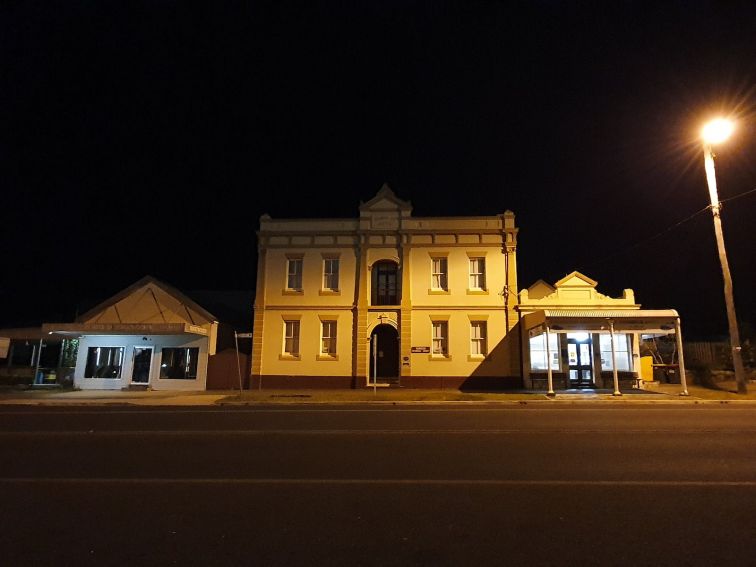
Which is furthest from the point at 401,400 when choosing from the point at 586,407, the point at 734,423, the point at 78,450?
the point at 78,450

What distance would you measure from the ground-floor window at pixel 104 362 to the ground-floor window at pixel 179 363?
2348 mm

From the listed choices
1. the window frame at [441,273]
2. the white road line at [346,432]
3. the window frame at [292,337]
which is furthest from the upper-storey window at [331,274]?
the white road line at [346,432]

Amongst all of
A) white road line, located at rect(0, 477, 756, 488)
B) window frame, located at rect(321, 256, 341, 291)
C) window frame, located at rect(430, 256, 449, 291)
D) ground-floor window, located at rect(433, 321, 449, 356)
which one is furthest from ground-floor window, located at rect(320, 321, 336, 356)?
white road line, located at rect(0, 477, 756, 488)

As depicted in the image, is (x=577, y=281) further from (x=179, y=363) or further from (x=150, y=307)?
(x=150, y=307)

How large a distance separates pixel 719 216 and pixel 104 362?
28.7 meters

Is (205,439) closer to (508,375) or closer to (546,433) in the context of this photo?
(546,433)

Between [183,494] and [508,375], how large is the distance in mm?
19881

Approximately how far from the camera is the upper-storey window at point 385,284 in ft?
82.2

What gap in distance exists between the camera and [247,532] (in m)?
4.57

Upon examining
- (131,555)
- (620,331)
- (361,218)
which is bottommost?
(131,555)

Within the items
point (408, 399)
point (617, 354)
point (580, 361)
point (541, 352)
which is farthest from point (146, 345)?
point (617, 354)

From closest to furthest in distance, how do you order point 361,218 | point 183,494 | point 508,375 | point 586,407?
point 183,494 < point 586,407 < point 508,375 < point 361,218

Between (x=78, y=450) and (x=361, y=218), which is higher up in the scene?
(x=361, y=218)

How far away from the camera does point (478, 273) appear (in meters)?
24.8
